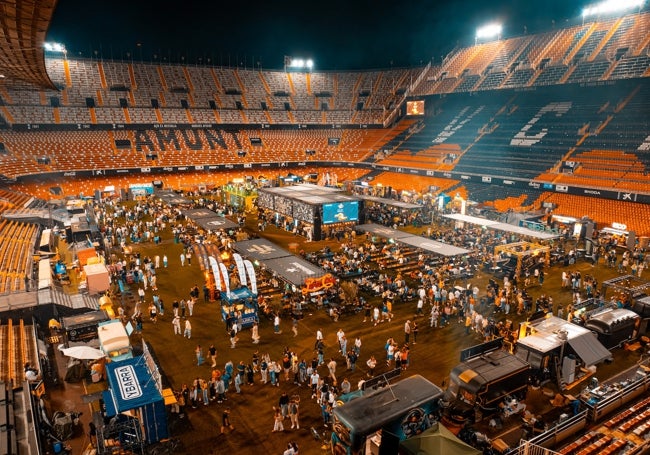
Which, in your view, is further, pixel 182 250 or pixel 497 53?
pixel 497 53

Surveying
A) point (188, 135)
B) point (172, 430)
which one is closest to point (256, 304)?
point (172, 430)

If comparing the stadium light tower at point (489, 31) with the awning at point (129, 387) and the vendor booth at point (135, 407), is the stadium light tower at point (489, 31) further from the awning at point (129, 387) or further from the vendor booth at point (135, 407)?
the vendor booth at point (135, 407)

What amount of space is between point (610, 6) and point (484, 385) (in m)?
58.2

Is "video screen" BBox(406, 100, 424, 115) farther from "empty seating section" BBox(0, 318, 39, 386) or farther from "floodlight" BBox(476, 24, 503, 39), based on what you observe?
"empty seating section" BBox(0, 318, 39, 386)

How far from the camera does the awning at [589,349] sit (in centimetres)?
1534

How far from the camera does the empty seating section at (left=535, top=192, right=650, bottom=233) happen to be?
3434 centimetres

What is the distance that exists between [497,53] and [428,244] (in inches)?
1814

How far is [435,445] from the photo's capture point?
9.71 metres

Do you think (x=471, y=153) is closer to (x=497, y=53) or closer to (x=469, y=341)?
(x=497, y=53)

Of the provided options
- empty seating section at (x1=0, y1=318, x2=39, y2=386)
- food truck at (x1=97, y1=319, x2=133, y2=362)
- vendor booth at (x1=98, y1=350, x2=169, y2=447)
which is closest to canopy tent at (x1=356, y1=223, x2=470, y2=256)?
food truck at (x1=97, y1=319, x2=133, y2=362)

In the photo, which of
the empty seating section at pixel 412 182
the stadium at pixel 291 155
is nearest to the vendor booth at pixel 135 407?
the stadium at pixel 291 155

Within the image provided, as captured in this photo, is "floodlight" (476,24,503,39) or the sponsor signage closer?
the sponsor signage

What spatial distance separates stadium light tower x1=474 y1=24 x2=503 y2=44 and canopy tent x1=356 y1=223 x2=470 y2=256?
4863cm

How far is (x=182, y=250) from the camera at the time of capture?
32219mm
